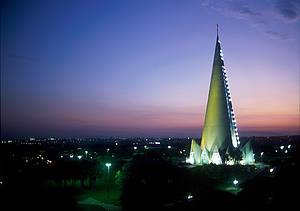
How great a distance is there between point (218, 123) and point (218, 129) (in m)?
0.71

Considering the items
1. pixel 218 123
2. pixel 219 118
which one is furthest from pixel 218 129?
pixel 219 118

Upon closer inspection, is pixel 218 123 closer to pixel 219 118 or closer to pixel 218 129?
pixel 219 118

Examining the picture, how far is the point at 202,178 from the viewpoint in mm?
30594

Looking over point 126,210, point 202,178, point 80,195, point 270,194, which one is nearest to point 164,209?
point 126,210

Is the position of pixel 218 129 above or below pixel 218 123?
below

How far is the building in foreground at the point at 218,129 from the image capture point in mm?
45688

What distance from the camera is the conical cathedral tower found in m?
45.9

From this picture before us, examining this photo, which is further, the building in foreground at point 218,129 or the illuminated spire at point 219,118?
the illuminated spire at point 219,118

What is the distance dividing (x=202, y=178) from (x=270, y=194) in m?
13.4

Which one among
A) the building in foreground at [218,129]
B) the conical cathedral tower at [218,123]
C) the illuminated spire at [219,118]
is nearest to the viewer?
the building in foreground at [218,129]

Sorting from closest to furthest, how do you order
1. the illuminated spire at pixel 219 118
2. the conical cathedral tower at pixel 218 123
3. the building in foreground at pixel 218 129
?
the building in foreground at pixel 218 129
the conical cathedral tower at pixel 218 123
the illuminated spire at pixel 219 118

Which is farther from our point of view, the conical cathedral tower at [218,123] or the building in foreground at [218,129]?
the conical cathedral tower at [218,123]

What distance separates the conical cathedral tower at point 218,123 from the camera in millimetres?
45906

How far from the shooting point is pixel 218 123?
4688 centimetres
